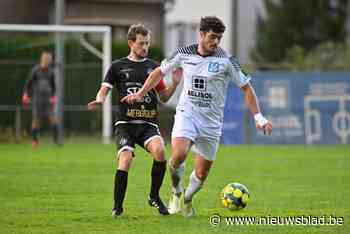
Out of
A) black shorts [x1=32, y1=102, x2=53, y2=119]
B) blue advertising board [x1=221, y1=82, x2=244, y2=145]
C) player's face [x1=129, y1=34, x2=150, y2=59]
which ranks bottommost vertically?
blue advertising board [x1=221, y1=82, x2=244, y2=145]

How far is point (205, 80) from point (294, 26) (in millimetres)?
35706

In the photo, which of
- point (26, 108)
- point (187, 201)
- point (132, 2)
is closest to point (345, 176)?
point (187, 201)

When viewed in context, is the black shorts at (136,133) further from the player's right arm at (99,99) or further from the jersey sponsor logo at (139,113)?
the player's right arm at (99,99)

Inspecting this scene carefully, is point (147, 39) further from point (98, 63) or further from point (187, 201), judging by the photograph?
point (98, 63)

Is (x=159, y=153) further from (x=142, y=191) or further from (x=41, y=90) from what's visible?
(x=41, y=90)

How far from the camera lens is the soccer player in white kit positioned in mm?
9891

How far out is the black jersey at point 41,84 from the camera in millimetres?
23031

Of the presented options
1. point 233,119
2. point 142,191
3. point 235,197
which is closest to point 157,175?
point 235,197

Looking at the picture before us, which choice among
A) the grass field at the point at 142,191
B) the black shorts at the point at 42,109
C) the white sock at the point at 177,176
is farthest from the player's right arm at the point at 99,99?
the black shorts at the point at 42,109

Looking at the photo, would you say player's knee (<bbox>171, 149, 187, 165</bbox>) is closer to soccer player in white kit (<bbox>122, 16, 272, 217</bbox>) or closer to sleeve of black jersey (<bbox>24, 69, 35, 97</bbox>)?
soccer player in white kit (<bbox>122, 16, 272, 217</bbox>)

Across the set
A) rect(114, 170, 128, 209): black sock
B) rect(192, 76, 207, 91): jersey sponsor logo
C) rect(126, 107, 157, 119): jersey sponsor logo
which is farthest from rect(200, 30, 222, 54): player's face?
rect(114, 170, 128, 209): black sock

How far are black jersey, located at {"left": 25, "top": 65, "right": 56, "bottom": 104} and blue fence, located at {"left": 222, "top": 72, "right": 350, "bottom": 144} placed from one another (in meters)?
5.79

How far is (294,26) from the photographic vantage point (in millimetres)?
45031

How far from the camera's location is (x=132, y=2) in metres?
36.6
